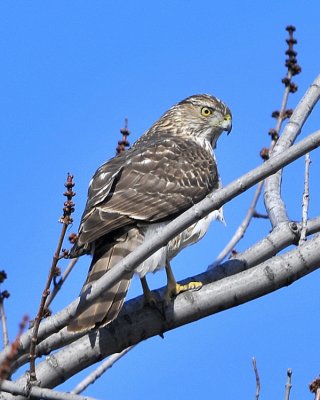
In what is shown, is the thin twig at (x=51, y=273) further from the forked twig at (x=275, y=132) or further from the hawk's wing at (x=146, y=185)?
the forked twig at (x=275, y=132)

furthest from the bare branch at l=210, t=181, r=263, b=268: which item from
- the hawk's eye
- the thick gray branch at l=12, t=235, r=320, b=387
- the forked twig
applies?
the hawk's eye

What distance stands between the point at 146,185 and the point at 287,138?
3.00ft

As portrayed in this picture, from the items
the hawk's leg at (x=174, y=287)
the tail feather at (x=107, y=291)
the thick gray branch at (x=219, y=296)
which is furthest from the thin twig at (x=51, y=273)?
the hawk's leg at (x=174, y=287)

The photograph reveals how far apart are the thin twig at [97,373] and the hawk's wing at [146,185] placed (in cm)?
59

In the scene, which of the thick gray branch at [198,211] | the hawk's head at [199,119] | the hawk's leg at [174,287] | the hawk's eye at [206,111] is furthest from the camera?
the hawk's eye at [206,111]

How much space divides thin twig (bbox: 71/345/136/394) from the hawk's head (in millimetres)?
2754

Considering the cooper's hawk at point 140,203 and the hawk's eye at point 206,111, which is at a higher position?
the hawk's eye at point 206,111

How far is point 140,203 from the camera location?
205 inches

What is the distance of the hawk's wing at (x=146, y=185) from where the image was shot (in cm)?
495

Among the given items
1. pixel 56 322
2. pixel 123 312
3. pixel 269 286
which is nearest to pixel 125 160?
pixel 123 312

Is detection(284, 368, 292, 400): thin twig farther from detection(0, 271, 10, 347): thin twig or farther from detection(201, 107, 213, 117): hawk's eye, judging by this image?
detection(201, 107, 213, 117): hawk's eye

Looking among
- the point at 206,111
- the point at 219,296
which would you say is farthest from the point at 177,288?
the point at 206,111

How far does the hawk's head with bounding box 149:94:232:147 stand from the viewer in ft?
23.3

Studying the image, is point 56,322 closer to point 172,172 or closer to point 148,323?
point 148,323
